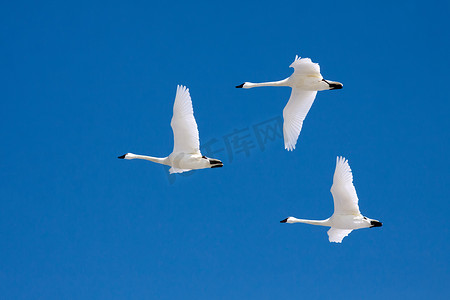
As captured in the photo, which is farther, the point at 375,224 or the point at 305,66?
the point at 375,224

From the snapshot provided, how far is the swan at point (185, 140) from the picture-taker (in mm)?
38000

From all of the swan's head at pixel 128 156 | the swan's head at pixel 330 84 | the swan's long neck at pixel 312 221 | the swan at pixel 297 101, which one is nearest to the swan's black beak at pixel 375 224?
the swan's long neck at pixel 312 221

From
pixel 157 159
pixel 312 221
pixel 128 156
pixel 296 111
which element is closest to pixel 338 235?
pixel 312 221

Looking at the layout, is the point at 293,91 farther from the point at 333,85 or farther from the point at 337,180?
the point at 337,180

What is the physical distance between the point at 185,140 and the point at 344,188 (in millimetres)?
7050

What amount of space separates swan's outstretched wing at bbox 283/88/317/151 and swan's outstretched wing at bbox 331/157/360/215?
314 centimetres

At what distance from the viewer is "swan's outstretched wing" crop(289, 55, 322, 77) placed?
39.4 metres

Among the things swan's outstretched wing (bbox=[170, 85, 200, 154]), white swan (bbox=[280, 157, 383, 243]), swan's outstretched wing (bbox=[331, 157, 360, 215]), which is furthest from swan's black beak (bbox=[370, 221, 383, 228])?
swan's outstretched wing (bbox=[170, 85, 200, 154])

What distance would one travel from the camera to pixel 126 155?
43000mm

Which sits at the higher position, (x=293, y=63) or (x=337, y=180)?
(x=293, y=63)

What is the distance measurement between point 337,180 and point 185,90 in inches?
296

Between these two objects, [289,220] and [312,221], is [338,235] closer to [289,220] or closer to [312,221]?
[312,221]

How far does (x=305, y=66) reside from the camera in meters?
39.7

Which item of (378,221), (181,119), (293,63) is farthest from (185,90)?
(378,221)
